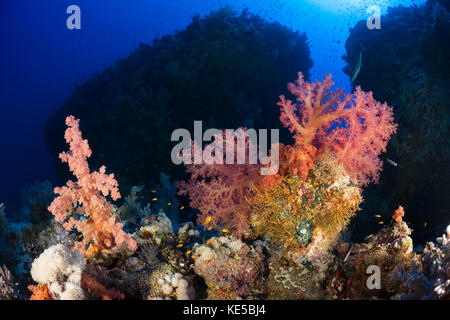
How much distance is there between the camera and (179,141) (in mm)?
11992

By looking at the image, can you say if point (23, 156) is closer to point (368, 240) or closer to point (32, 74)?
point (32, 74)

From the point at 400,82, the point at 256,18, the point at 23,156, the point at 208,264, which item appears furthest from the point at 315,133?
the point at 23,156

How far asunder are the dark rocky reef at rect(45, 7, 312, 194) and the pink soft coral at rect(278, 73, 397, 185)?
A: 7632 millimetres

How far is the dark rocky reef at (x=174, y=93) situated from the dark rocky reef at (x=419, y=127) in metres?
5.97

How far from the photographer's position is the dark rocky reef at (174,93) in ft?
37.6

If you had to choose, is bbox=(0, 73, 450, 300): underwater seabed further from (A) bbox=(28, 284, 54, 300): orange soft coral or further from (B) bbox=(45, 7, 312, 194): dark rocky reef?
(B) bbox=(45, 7, 312, 194): dark rocky reef

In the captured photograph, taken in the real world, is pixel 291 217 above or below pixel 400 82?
below

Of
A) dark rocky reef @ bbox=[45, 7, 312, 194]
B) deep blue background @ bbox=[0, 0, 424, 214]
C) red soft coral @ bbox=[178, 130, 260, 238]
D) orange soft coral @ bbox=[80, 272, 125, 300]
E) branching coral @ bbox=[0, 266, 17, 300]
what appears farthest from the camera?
deep blue background @ bbox=[0, 0, 424, 214]

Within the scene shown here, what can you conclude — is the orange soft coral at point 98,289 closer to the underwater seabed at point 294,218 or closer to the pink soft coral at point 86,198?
the underwater seabed at point 294,218

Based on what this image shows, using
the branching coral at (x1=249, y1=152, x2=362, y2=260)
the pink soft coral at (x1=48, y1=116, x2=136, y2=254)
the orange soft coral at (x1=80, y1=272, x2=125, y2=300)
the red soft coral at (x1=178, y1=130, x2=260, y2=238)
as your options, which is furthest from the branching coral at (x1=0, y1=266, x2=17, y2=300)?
the branching coral at (x1=249, y1=152, x2=362, y2=260)

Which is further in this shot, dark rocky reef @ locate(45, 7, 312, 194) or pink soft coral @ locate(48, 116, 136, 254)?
dark rocky reef @ locate(45, 7, 312, 194)

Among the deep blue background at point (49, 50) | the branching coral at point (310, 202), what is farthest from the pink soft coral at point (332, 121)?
the deep blue background at point (49, 50)

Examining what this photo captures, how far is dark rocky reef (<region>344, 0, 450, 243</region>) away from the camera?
8.82 metres
